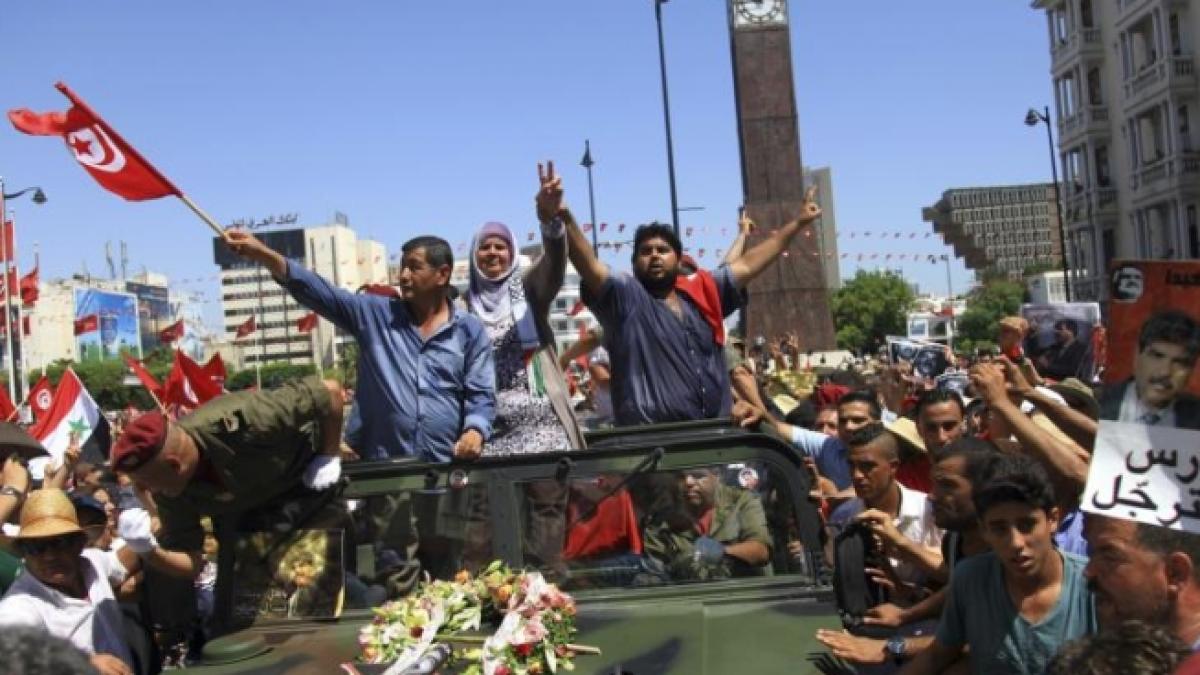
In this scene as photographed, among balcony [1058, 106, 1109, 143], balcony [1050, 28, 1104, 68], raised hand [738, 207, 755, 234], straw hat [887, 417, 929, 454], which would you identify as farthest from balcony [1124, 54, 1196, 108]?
straw hat [887, 417, 929, 454]

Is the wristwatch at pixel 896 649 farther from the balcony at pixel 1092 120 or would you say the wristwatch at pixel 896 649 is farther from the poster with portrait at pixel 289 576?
the balcony at pixel 1092 120

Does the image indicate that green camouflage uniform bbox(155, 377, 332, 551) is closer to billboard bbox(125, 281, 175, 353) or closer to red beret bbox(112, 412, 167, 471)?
red beret bbox(112, 412, 167, 471)

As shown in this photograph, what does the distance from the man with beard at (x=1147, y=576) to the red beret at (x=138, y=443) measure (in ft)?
9.37

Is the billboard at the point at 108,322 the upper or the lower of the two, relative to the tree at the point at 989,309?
upper

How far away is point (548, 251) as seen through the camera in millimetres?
6457

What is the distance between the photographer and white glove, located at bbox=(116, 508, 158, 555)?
525 cm

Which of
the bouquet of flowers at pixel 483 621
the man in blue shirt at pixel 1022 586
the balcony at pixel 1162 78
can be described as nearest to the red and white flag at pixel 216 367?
the bouquet of flowers at pixel 483 621

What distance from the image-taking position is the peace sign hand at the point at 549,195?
6203 mm

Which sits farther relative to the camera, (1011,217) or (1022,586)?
(1011,217)

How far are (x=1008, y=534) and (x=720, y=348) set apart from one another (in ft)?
9.75

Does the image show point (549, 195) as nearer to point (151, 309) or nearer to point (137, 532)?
point (137, 532)

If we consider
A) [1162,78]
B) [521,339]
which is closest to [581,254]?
[521,339]

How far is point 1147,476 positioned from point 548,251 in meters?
3.06

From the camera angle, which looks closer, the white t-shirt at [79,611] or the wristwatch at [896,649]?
the wristwatch at [896,649]
